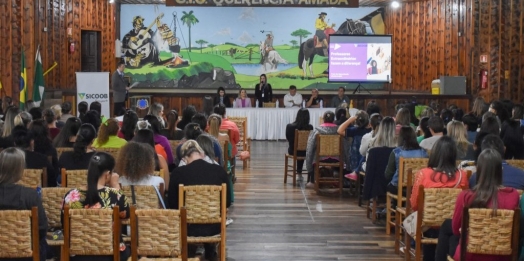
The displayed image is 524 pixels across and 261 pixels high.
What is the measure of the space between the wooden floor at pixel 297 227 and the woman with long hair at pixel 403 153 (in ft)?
2.02

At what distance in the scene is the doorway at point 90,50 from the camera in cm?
2189

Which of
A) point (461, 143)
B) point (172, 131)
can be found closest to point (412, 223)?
point (461, 143)

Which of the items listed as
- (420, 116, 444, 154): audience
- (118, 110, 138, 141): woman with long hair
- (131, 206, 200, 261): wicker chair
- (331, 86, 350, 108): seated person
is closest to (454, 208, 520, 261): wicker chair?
(131, 206, 200, 261): wicker chair

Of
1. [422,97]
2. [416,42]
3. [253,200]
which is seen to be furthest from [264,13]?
[253,200]

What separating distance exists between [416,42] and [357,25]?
266 centimetres

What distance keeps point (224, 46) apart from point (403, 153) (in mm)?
17112

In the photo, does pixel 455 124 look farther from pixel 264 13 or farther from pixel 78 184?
pixel 264 13

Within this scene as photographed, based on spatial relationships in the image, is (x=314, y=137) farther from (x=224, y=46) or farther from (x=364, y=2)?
(x=224, y=46)

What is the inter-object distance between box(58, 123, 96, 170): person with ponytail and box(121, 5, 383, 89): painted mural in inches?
686

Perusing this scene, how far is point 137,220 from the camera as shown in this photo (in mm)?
5070

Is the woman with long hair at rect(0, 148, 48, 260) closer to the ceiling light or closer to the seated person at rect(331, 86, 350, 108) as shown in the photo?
the seated person at rect(331, 86, 350, 108)

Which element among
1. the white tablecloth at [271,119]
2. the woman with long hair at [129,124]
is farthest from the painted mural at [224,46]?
the woman with long hair at [129,124]

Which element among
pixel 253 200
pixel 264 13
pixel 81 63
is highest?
pixel 264 13

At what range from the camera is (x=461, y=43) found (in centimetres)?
1950
